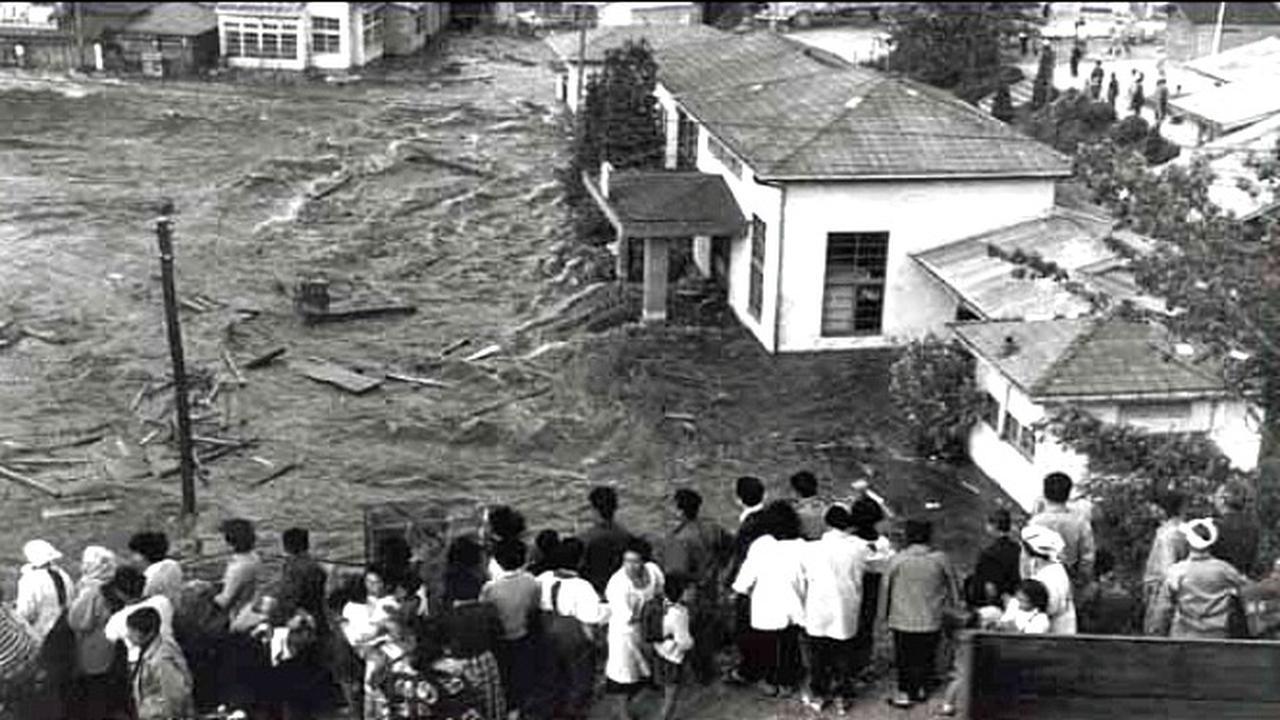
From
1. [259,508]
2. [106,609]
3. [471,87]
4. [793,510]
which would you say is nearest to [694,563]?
[793,510]

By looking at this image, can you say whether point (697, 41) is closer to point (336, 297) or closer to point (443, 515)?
point (336, 297)

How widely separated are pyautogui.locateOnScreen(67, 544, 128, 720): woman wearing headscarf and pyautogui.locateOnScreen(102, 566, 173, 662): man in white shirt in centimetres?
11

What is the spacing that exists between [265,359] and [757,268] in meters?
8.36

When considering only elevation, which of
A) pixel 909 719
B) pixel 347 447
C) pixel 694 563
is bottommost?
pixel 347 447

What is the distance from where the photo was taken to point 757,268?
27562mm

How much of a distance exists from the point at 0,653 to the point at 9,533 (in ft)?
28.8

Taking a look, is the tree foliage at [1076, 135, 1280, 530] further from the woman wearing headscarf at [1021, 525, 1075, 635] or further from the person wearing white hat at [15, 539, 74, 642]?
the person wearing white hat at [15, 539, 74, 642]

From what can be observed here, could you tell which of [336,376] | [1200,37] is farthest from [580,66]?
[1200,37]

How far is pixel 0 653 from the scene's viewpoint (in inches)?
460

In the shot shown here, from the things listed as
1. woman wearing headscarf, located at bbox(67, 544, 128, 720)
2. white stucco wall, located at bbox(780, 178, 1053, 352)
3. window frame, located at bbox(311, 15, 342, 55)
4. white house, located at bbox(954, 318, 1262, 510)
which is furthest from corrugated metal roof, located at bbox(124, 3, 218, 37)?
woman wearing headscarf, located at bbox(67, 544, 128, 720)

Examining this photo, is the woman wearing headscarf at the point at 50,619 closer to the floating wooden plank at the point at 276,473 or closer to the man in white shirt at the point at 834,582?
the man in white shirt at the point at 834,582

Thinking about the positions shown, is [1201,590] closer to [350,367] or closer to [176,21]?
[350,367]

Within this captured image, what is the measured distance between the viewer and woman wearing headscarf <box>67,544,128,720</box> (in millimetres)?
12172

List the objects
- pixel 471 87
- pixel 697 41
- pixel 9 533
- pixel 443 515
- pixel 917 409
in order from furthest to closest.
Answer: pixel 471 87 → pixel 697 41 → pixel 917 409 → pixel 9 533 → pixel 443 515
